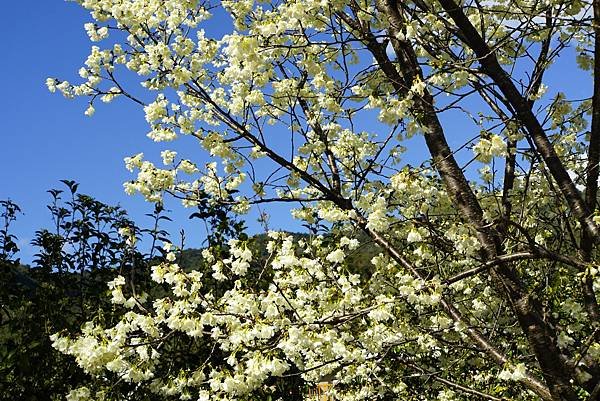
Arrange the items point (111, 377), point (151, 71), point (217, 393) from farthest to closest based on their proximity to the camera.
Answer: point (151, 71)
point (111, 377)
point (217, 393)

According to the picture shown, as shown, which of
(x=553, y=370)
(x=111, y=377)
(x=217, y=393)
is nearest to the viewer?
(x=217, y=393)

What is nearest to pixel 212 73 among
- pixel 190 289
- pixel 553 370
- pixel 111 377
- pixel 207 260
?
pixel 207 260

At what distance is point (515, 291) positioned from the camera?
15.0ft

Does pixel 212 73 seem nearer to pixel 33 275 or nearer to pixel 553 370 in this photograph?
pixel 33 275

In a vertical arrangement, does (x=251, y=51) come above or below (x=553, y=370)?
above

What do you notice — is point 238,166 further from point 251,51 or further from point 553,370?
point 553,370

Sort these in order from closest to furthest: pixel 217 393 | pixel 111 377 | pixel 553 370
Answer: pixel 217 393
pixel 553 370
pixel 111 377

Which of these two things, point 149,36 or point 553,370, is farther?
point 149,36

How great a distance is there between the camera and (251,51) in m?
4.39

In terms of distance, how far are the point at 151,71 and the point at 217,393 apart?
9.67ft

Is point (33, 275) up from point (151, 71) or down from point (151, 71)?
down

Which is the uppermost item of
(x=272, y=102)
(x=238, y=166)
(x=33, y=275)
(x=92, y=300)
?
(x=272, y=102)

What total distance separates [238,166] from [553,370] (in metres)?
3.21

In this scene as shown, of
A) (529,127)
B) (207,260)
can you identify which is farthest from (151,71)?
(529,127)
